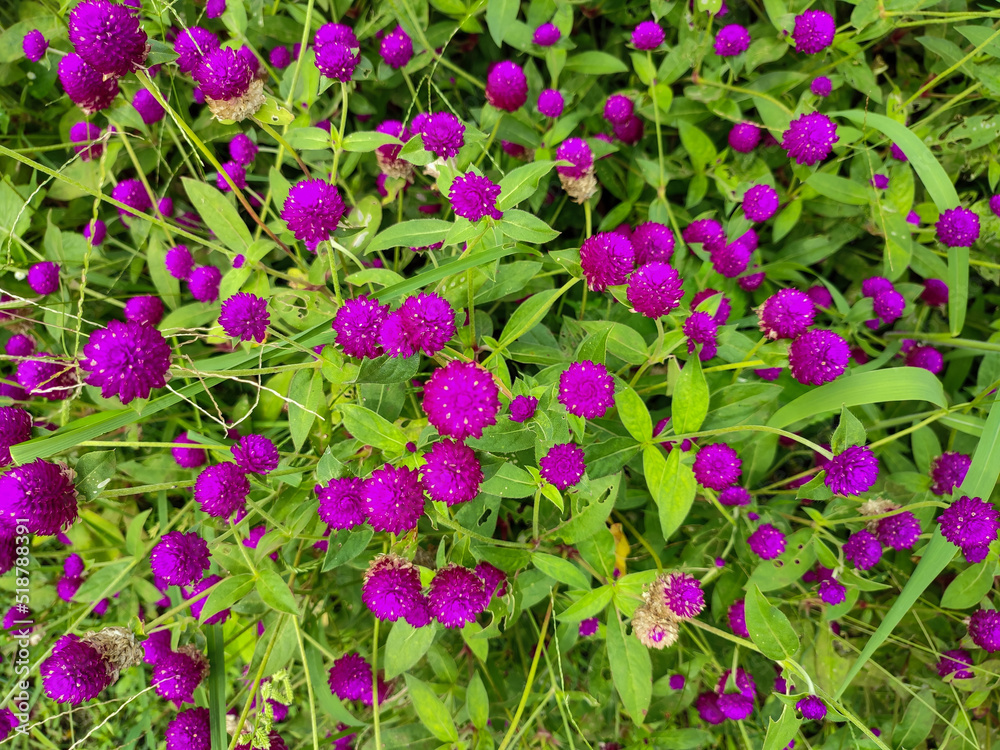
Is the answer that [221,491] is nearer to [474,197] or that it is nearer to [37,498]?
[37,498]

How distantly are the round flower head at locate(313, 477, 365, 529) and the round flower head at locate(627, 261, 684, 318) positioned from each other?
0.83 m

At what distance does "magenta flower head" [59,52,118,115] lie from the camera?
1.91m

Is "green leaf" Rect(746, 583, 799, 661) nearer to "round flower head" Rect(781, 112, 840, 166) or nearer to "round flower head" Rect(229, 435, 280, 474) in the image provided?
"round flower head" Rect(229, 435, 280, 474)

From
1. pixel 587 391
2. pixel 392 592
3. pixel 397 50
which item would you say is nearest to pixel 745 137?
pixel 397 50

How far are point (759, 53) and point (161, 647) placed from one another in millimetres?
2876

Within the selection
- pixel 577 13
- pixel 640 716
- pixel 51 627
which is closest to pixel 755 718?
pixel 640 716

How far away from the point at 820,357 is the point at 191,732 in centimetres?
207

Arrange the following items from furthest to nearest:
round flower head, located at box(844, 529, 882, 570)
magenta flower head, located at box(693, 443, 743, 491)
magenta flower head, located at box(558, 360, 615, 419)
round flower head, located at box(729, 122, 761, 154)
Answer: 1. round flower head, located at box(729, 122, 761, 154)
2. round flower head, located at box(844, 529, 882, 570)
3. magenta flower head, located at box(693, 443, 743, 491)
4. magenta flower head, located at box(558, 360, 615, 419)

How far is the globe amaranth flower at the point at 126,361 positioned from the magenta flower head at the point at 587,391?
0.89m

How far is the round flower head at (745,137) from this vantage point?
7.20 feet

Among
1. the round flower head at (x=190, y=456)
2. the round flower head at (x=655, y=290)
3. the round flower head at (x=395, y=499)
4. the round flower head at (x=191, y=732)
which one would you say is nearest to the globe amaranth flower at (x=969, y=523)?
the round flower head at (x=655, y=290)

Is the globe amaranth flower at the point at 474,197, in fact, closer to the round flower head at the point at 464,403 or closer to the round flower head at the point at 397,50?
the round flower head at the point at 464,403

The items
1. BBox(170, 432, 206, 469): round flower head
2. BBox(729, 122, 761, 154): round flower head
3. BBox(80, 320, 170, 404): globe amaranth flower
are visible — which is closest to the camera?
BBox(80, 320, 170, 404): globe amaranth flower

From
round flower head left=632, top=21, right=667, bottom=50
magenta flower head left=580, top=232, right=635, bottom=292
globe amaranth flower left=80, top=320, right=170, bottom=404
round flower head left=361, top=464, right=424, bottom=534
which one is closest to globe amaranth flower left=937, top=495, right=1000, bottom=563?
magenta flower head left=580, top=232, right=635, bottom=292
